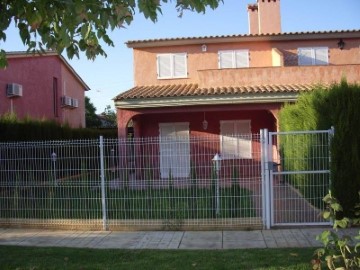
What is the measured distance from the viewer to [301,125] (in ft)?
42.1

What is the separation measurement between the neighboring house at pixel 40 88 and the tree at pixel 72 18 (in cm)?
1396

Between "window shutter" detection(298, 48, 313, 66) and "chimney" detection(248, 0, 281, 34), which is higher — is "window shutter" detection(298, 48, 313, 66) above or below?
below

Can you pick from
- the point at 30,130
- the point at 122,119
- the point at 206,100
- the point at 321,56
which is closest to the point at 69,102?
the point at 30,130

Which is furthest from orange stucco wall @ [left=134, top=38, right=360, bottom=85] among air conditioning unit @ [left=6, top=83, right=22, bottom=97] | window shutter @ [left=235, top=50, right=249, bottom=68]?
air conditioning unit @ [left=6, top=83, right=22, bottom=97]

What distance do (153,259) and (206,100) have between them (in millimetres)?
9962

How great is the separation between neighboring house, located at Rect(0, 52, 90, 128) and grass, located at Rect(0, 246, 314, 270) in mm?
12397

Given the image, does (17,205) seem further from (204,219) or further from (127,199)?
(204,219)

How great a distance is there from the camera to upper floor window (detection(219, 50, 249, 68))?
2167 centimetres

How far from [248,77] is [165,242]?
11.8m

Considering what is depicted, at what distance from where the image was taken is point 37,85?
25.3 meters

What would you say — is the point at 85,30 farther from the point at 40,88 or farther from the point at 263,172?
the point at 40,88

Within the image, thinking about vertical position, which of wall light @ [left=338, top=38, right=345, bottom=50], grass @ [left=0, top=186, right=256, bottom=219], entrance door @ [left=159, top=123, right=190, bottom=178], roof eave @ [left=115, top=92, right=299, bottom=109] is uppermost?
wall light @ [left=338, top=38, right=345, bottom=50]

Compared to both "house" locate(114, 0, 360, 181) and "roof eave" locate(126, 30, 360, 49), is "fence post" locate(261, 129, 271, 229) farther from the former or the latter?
"roof eave" locate(126, 30, 360, 49)

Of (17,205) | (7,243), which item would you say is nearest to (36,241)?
(7,243)
